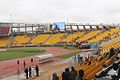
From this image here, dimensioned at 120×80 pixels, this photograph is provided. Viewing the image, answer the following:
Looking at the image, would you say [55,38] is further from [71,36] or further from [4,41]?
[4,41]

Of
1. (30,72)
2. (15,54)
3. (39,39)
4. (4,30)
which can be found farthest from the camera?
(4,30)

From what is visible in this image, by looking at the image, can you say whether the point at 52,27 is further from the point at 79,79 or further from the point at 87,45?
the point at 79,79

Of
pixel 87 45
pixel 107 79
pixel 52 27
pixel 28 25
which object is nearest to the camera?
pixel 107 79

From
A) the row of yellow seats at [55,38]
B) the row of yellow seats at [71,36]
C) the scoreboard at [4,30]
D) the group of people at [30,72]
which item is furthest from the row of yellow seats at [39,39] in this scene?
the group of people at [30,72]

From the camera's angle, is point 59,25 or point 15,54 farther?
point 59,25

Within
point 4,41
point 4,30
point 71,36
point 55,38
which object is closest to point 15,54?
point 55,38

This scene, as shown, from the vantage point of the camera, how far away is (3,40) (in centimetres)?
8438

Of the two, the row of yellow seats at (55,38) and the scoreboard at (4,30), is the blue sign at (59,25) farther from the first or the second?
the scoreboard at (4,30)

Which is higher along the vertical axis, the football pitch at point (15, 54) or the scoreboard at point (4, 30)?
the scoreboard at point (4, 30)

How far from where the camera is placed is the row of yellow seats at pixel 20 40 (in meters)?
78.1

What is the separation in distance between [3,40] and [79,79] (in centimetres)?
7713

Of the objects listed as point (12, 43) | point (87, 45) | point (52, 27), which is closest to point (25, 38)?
point (12, 43)

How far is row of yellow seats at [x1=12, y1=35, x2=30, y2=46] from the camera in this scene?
78.1 metres

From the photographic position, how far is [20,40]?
82.0 m
